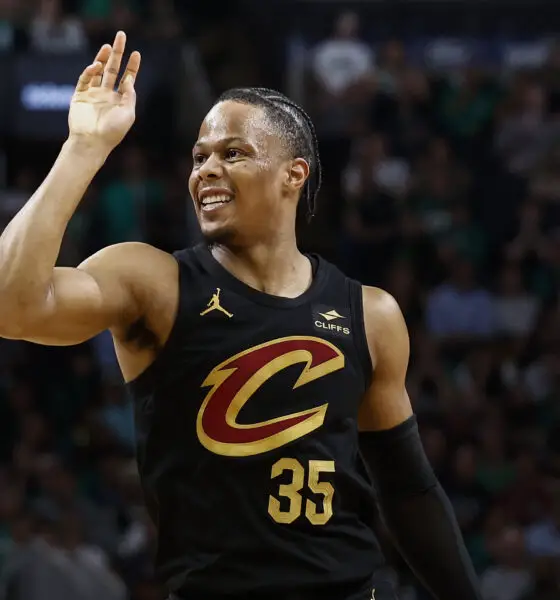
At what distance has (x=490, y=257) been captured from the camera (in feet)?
29.5

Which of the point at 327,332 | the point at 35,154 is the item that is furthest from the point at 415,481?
the point at 35,154

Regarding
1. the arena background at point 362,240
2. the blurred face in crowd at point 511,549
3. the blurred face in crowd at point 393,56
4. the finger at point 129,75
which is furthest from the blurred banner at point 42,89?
the finger at point 129,75

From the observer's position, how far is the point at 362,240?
856 centimetres

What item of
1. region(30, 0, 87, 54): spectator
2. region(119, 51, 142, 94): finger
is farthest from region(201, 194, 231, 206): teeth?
region(30, 0, 87, 54): spectator

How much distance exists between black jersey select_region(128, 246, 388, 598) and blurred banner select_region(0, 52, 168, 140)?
215 inches

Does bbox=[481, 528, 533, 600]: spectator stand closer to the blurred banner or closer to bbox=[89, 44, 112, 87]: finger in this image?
the blurred banner

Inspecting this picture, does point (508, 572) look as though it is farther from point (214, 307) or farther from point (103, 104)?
point (103, 104)

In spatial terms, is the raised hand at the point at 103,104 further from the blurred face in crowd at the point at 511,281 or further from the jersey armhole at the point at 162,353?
the blurred face in crowd at the point at 511,281

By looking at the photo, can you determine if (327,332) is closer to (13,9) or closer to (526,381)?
(526,381)

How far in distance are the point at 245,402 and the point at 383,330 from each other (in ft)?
1.55

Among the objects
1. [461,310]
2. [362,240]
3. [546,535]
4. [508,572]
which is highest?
[362,240]

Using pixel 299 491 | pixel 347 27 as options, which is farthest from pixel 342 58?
pixel 299 491

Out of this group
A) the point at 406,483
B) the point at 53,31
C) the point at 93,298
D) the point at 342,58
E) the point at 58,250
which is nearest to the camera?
the point at 58,250

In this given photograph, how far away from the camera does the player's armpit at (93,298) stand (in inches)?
110
